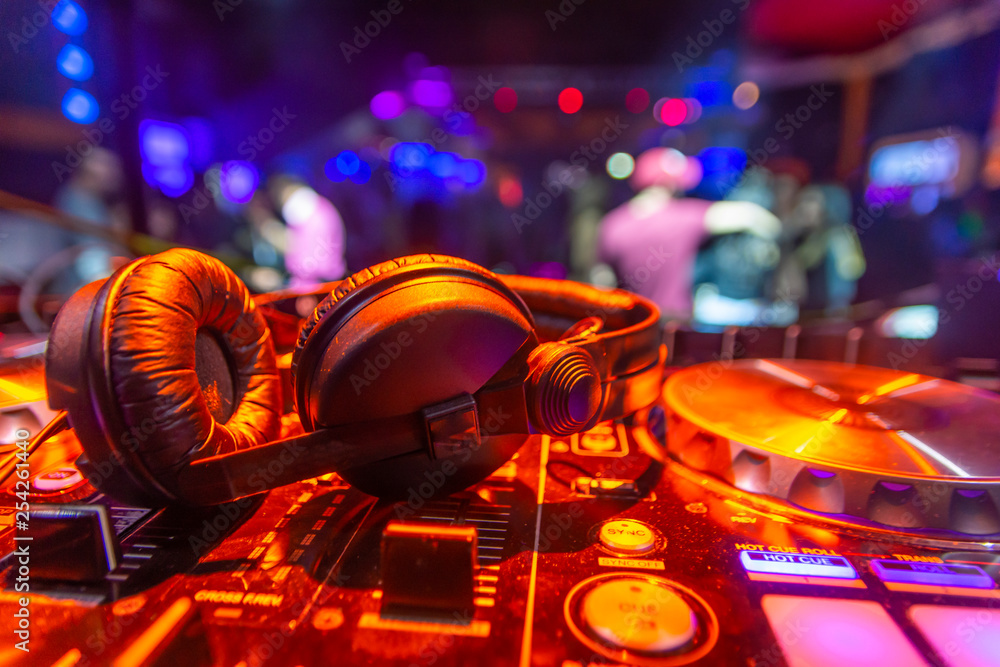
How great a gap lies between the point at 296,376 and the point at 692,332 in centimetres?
111

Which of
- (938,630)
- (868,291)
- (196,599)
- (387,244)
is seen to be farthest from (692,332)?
(387,244)

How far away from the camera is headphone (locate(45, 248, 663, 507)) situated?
0.52 m

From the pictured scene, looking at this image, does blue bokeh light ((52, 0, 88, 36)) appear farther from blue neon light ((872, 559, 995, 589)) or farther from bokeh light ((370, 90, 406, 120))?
bokeh light ((370, 90, 406, 120))

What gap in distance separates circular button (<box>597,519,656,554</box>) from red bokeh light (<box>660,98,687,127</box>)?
776 cm

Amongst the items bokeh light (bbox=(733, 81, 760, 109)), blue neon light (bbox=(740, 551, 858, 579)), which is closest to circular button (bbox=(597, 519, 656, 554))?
blue neon light (bbox=(740, 551, 858, 579))

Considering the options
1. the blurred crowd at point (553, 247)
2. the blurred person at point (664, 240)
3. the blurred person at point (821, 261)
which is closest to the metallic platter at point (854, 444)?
the blurred crowd at point (553, 247)

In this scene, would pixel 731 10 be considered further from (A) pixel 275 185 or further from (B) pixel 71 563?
(A) pixel 275 185

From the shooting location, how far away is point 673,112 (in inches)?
290

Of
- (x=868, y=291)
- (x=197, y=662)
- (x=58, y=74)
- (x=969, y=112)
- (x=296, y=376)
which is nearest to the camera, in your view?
(x=197, y=662)

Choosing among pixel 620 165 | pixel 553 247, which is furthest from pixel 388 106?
pixel 620 165

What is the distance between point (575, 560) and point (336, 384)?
343 millimetres

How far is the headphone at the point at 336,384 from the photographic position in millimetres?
525

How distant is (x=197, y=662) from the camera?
436mm

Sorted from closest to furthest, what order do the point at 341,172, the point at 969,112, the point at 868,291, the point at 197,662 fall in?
the point at 197,662
the point at 969,112
the point at 868,291
the point at 341,172
